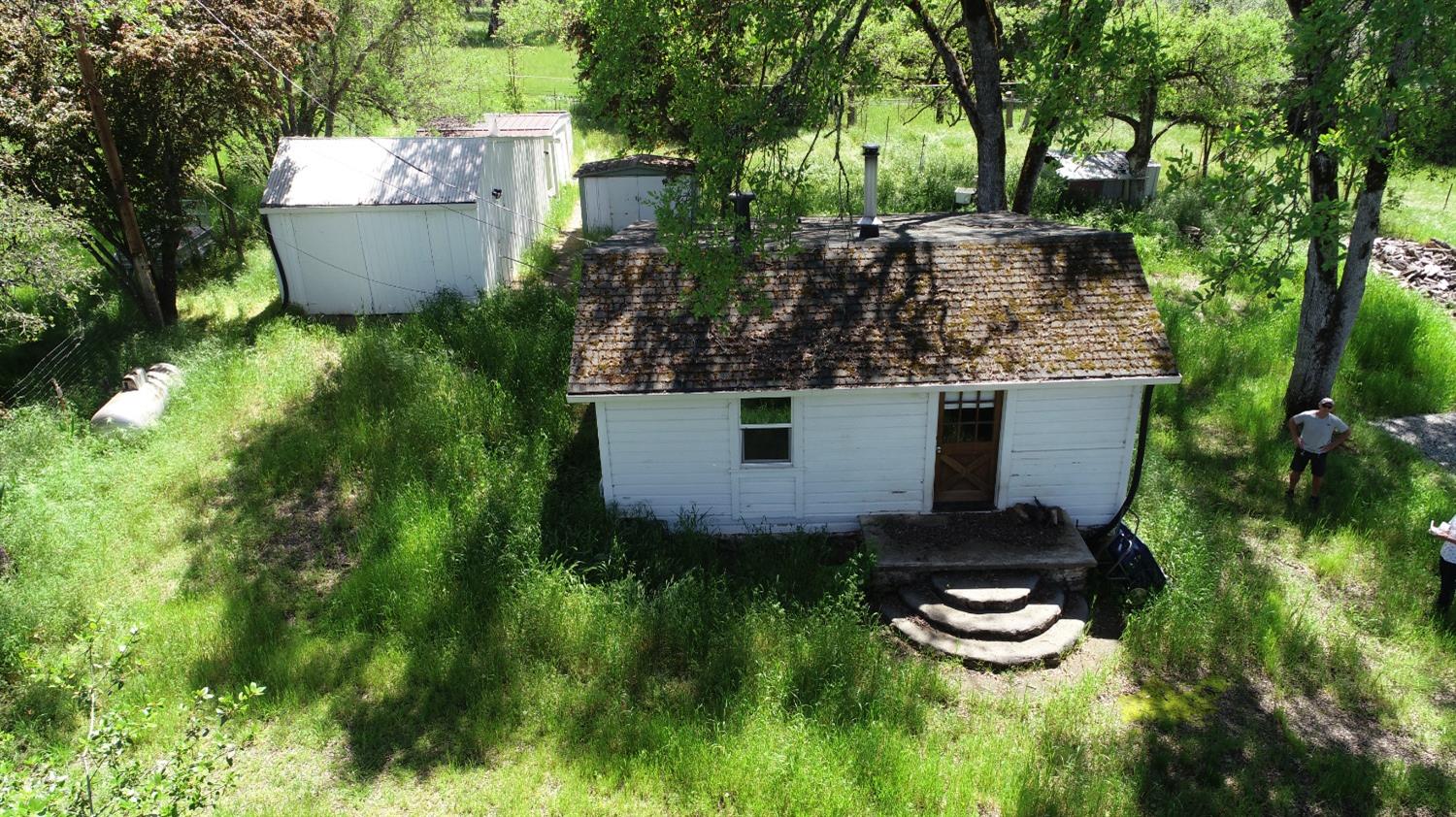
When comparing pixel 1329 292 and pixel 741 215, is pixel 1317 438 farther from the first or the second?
pixel 741 215

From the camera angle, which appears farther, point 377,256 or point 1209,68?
point 1209,68

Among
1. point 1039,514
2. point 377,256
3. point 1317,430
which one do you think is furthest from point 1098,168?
point 377,256

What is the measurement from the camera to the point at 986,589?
402 inches

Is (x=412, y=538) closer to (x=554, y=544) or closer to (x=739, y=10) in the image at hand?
(x=554, y=544)

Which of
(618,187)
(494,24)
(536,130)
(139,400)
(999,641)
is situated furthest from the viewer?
(494,24)

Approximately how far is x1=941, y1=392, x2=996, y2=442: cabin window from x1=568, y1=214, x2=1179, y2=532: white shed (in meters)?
0.02

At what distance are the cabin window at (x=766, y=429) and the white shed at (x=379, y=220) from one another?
9.46m

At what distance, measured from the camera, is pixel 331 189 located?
1775 centimetres

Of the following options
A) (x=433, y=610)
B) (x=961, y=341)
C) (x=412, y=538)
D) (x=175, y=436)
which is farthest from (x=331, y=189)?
(x=961, y=341)

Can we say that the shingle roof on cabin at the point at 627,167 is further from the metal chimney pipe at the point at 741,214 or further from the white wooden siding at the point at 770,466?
the white wooden siding at the point at 770,466

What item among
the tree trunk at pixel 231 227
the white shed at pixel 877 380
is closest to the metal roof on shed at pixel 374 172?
the tree trunk at pixel 231 227

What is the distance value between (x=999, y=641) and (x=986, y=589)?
65 centimetres

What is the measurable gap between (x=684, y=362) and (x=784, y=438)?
1629mm

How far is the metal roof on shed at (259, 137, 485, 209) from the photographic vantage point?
17625 mm
